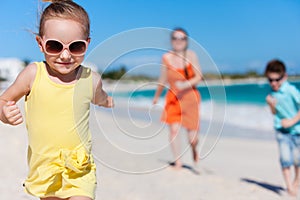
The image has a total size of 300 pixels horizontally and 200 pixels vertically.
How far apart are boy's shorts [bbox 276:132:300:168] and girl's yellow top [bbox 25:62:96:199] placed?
9.55 feet

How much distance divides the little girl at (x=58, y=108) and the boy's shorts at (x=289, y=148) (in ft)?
9.50

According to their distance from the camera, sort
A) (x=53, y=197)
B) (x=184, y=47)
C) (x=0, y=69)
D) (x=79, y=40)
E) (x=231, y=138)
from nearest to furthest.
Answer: (x=79, y=40), (x=53, y=197), (x=184, y=47), (x=231, y=138), (x=0, y=69)

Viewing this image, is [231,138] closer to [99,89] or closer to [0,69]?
[99,89]

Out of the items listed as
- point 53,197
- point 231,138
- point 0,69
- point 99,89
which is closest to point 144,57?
point 99,89

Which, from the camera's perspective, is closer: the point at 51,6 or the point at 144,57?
the point at 51,6

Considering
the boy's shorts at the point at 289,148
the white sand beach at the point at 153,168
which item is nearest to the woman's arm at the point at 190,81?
the white sand beach at the point at 153,168

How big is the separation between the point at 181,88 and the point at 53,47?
8.64 ft

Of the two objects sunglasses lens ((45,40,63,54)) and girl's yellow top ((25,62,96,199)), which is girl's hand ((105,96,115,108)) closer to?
girl's yellow top ((25,62,96,199))

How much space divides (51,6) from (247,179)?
4127 mm

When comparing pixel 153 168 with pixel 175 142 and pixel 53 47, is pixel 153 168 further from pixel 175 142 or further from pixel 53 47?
pixel 175 142

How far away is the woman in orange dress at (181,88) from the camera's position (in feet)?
15.7

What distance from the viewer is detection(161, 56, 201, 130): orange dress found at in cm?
514

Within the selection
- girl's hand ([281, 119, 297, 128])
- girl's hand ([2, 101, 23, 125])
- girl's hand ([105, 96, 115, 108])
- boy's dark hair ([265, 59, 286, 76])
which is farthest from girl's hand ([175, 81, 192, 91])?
girl's hand ([2, 101, 23, 125])

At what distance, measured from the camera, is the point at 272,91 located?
16.8 feet
